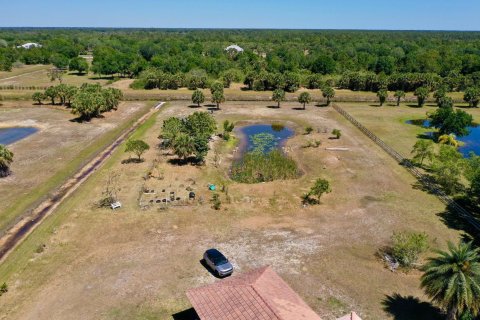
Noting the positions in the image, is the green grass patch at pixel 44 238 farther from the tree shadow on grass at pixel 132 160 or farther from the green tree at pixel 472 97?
the green tree at pixel 472 97

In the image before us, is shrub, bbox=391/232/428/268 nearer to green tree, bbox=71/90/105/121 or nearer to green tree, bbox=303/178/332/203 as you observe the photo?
green tree, bbox=303/178/332/203

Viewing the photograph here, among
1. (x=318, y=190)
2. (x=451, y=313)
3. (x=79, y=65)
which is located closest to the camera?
(x=451, y=313)

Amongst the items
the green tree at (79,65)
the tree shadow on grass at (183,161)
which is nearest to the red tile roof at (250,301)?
the tree shadow on grass at (183,161)

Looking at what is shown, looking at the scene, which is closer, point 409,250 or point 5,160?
point 409,250

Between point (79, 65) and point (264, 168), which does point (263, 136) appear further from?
point (79, 65)

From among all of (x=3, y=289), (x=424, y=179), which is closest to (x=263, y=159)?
(x=424, y=179)

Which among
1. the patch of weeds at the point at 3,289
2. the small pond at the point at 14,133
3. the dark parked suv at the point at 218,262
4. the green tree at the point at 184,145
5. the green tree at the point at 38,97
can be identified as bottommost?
the patch of weeds at the point at 3,289

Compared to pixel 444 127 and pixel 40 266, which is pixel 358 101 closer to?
pixel 444 127
